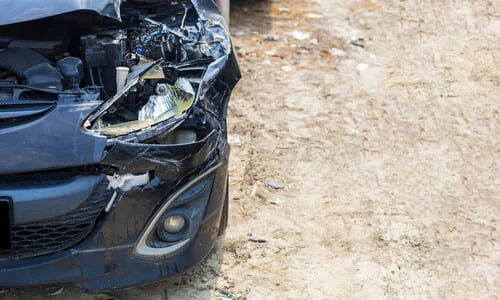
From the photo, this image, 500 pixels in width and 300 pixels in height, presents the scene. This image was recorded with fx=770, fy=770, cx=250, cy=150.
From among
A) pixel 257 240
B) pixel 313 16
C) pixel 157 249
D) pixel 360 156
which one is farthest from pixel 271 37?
pixel 157 249

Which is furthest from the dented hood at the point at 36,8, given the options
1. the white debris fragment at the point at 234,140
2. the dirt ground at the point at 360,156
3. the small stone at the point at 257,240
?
the white debris fragment at the point at 234,140

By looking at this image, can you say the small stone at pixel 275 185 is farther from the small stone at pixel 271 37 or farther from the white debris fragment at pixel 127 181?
the small stone at pixel 271 37

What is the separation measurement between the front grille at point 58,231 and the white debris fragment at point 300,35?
446cm

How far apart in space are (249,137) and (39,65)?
7.14 ft

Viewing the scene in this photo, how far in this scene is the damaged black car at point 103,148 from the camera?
3.30 m

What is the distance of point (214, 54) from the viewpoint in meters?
4.12

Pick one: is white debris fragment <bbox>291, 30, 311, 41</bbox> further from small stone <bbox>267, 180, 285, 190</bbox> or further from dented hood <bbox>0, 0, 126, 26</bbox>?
dented hood <bbox>0, 0, 126, 26</bbox>

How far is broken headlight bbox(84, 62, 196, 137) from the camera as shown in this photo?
11.6 feet

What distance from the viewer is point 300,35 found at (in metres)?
7.59

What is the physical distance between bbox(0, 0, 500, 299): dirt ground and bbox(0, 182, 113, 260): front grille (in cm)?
74

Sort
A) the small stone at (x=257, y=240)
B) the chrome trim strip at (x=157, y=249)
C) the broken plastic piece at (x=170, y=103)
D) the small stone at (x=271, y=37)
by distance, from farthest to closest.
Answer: the small stone at (x=271, y=37) < the small stone at (x=257, y=240) < the broken plastic piece at (x=170, y=103) < the chrome trim strip at (x=157, y=249)

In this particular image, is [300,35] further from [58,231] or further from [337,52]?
[58,231]

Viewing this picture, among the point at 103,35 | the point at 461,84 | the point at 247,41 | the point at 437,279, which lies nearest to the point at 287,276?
the point at 437,279

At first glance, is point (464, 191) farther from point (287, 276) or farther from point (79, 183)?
point (79, 183)
